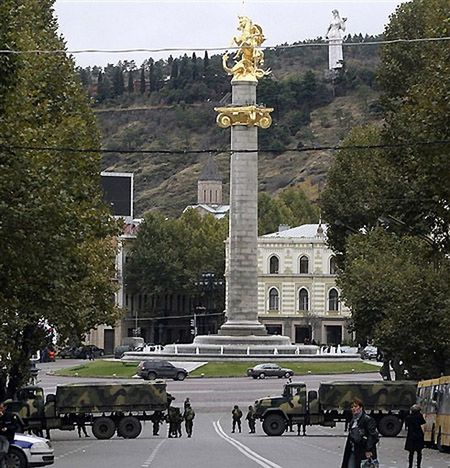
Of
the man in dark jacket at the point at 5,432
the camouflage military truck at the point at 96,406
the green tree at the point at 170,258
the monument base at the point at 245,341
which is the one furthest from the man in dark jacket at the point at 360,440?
the green tree at the point at 170,258

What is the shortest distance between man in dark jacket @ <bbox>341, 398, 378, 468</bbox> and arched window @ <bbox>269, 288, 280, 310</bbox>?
109620 millimetres

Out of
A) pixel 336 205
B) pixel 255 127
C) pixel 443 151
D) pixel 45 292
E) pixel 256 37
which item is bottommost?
pixel 45 292

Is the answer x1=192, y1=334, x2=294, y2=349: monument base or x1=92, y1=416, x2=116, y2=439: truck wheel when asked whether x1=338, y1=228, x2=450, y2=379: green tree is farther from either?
x1=192, y1=334, x2=294, y2=349: monument base

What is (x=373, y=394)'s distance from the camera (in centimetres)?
5038

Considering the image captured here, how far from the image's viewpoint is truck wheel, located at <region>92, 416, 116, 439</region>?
163 ft

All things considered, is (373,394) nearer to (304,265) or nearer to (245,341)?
(245,341)

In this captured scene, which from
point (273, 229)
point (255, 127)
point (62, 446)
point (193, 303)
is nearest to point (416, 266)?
point (62, 446)

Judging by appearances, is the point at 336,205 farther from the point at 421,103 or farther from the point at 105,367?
the point at 421,103

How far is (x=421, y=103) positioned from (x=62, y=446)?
1697cm

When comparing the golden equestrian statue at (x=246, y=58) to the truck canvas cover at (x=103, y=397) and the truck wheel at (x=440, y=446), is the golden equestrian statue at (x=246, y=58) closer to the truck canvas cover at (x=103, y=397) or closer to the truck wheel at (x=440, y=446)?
the truck canvas cover at (x=103, y=397)

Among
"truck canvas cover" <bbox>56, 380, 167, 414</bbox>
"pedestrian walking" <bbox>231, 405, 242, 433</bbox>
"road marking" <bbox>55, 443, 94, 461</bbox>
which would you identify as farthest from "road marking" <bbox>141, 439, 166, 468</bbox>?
"pedestrian walking" <bbox>231, 405, 242, 433</bbox>

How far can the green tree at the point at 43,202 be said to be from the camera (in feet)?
113

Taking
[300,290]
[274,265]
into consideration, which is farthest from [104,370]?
[300,290]

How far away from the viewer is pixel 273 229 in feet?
558
